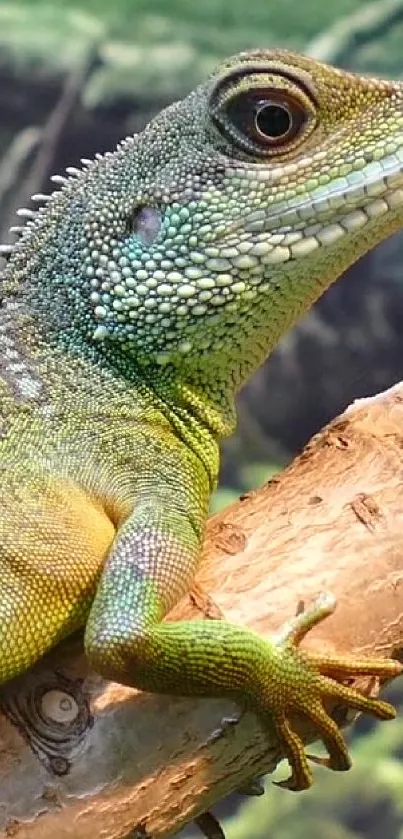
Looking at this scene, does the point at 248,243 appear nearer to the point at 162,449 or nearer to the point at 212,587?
the point at 162,449

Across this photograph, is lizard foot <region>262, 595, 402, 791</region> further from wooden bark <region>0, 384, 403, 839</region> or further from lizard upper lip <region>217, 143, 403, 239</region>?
lizard upper lip <region>217, 143, 403, 239</region>

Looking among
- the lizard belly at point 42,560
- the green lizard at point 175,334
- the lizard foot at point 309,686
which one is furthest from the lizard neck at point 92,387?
the lizard foot at point 309,686

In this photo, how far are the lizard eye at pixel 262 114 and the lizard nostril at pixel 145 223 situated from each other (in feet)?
0.89

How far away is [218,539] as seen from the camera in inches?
101

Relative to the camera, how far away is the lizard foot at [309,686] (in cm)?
222

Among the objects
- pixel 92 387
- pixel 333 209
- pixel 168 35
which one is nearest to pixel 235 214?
pixel 333 209

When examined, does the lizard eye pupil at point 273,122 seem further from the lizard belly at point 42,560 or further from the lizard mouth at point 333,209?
the lizard belly at point 42,560

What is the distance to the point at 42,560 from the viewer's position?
7.32 ft

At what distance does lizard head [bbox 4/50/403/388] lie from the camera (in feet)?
8.12

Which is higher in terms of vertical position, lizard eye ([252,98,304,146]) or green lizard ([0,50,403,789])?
lizard eye ([252,98,304,146])

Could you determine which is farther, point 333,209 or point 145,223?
point 145,223

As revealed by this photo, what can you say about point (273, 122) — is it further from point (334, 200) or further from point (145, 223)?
point (145, 223)

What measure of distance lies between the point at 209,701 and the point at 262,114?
4.60ft

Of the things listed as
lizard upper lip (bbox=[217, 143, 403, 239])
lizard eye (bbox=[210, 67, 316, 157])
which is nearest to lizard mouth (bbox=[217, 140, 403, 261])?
lizard upper lip (bbox=[217, 143, 403, 239])
